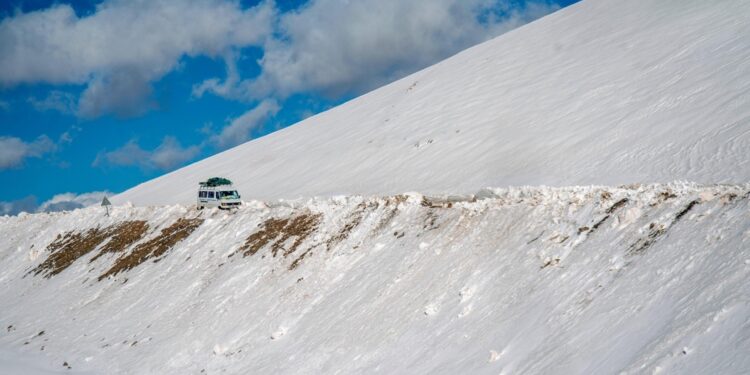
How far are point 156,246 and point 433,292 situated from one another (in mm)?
18679

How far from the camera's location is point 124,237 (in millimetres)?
33969

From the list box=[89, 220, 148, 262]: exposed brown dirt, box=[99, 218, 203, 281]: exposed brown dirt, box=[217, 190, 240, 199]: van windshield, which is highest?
box=[217, 190, 240, 199]: van windshield

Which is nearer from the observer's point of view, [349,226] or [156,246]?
[349,226]

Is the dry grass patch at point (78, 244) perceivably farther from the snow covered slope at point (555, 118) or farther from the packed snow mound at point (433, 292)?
the snow covered slope at point (555, 118)

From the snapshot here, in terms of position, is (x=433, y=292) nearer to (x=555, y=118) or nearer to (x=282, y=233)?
(x=282, y=233)

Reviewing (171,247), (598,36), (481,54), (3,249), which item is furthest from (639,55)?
(3,249)

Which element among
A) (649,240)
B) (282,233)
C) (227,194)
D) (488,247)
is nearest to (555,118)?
(282,233)

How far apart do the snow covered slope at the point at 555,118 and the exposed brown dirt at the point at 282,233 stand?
578cm

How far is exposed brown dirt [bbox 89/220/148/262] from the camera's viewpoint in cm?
3269

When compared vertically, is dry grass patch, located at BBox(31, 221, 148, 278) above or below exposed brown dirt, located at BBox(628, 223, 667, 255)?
above

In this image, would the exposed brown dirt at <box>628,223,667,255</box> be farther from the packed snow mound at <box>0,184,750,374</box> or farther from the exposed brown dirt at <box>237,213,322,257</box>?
the exposed brown dirt at <box>237,213,322,257</box>

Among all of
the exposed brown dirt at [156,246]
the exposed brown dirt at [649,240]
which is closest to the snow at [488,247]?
the exposed brown dirt at [649,240]

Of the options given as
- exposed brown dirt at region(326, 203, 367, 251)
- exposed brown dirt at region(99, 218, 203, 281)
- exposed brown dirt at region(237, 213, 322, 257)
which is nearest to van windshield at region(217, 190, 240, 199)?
exposed brown dirt at region(99, 218, 203, 281)

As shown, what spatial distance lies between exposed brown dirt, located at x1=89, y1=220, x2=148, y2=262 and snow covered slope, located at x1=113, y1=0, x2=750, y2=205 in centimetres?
684
